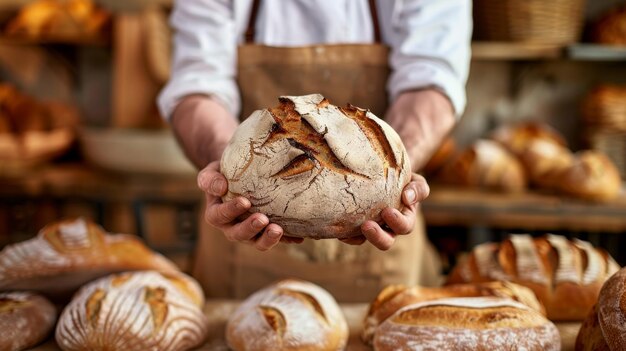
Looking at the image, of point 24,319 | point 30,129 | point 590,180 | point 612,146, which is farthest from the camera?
point 612,146

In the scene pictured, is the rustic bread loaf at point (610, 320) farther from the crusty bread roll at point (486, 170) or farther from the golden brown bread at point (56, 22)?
the golden brown bread at point (56, 22)

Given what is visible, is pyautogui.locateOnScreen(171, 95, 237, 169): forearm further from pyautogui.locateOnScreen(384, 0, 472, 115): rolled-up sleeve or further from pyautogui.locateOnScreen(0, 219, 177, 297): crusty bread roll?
pyautogui.locateOnScreen(384, 0, 472, 115): rolled-up sleeve

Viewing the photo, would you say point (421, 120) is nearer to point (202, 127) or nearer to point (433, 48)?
point (433, 48)

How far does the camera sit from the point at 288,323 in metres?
1.32

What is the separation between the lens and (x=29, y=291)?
152cm

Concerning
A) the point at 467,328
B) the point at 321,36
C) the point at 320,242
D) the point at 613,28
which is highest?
the point at 321,36

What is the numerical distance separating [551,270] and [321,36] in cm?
85

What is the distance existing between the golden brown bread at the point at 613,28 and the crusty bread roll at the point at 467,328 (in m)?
2.35

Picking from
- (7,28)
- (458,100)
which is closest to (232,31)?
(458,100)

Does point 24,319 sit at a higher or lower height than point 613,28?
lower

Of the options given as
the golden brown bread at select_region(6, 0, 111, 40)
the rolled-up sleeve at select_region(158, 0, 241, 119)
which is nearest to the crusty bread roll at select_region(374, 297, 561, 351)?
the rolled-up sleeve at select_region(158, 0, 241, 119)

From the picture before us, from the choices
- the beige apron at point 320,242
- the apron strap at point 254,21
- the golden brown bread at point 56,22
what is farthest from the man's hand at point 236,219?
the golden brown bread at point 56,22

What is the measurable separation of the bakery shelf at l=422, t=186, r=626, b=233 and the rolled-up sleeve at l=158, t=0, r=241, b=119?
1375mm

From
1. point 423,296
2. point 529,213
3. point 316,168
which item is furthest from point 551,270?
point 529,213
